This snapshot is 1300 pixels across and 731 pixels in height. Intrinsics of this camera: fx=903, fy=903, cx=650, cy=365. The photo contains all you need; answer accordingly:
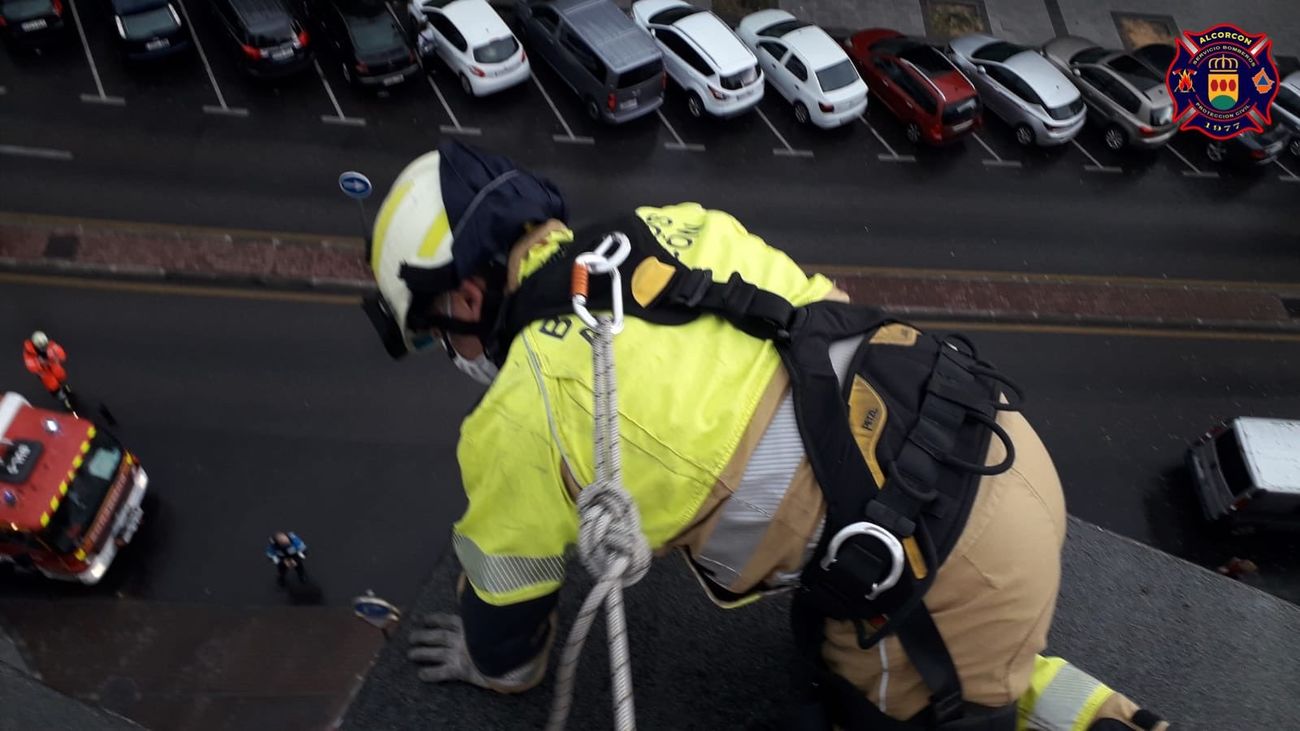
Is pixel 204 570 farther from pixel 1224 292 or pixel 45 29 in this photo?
pixel 1224 292

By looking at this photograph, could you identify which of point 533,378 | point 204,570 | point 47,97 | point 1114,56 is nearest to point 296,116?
point 47,97

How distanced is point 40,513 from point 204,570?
178cm

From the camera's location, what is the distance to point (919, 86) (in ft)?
53.4

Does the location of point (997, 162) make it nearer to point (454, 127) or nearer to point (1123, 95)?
point (1123, 95)

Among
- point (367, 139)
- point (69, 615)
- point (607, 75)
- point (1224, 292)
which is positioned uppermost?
point (607, 75)

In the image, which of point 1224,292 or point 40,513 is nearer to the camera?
point 40,513

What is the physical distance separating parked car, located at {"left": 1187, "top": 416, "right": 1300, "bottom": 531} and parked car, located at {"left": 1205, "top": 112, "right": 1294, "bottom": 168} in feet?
24.3

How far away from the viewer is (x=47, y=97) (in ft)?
48.2

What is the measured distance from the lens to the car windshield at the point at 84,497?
9.53 metres

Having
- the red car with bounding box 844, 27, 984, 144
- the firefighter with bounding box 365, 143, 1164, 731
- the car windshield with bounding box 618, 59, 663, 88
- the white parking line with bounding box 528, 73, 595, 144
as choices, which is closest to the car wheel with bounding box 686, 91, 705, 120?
the car windshield with bounding box 618, 59, 663, 88

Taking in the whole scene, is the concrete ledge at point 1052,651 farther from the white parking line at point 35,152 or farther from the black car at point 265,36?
the black car at point 265,36

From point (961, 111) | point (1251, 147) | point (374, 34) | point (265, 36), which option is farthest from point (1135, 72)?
point (265, 36)

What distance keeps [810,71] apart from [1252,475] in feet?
30.9

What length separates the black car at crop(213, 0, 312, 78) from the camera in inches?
587
